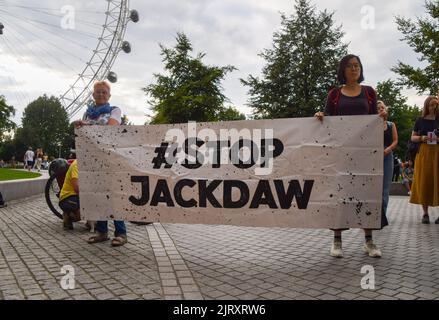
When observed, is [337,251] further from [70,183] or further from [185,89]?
[185,89]

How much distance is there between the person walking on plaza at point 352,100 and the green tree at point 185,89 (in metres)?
21.4

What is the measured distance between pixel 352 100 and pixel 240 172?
59.9 inches

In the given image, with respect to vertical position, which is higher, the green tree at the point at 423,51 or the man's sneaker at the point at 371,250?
the green tree at the point at 423,51

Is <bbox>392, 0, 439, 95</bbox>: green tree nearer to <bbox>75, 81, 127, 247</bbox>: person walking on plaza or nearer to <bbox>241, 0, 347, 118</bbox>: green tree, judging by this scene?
<bbox>241, 0, 347, 118</bbox>: green tree

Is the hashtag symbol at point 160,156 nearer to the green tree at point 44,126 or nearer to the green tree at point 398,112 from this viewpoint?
the green tree at point 398,112

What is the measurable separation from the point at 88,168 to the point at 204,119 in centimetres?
2174

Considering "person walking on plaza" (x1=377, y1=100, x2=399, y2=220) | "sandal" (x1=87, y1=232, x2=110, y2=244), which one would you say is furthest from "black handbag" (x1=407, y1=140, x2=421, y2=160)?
"sandal" (x1=87, y1=232, x2=110, y2=244)

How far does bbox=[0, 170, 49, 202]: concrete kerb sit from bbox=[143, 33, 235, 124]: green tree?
14.7m

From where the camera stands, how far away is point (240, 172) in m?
4.59

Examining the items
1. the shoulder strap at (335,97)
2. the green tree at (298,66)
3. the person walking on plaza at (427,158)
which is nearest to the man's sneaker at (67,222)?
the shoulder strap at (335,97)

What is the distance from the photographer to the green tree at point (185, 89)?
26453 mm

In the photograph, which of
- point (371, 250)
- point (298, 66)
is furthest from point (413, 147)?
point (298, 66)

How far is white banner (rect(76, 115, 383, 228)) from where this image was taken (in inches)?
171

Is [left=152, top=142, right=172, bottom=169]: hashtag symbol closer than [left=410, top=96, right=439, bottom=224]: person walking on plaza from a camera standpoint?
Yes
